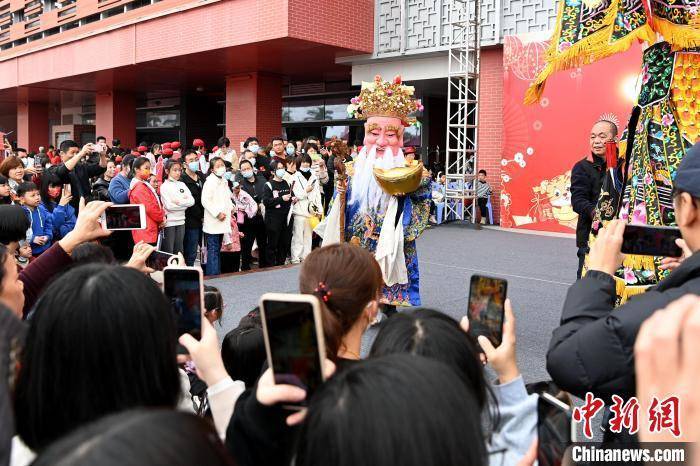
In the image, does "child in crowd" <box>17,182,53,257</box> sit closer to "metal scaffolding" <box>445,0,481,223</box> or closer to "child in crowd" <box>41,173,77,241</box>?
"child in crowd" <box>41,173,77,241</box>

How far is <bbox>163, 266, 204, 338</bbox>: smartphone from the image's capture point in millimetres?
1708

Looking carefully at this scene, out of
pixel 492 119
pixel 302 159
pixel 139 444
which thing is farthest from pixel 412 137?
pixel 139 444

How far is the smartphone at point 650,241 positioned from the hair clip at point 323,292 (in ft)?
2.86

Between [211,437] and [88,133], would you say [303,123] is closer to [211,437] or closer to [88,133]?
[88,133]

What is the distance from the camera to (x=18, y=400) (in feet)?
3.77

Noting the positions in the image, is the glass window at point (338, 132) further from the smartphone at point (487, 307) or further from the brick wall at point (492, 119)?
the smartphone at point (487, 307)

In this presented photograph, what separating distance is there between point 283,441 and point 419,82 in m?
12.3

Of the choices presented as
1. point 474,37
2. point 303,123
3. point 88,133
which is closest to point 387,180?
point 474,37

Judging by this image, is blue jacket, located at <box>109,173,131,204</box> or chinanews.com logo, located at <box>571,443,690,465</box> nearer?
chinanews.com logo, located at <box>571,443,690,465</box>

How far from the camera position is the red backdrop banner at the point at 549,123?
9742 millimetres

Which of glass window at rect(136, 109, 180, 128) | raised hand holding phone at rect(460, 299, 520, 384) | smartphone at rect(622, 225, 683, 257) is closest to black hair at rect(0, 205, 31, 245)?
raised hand holding phone at rect(460, 299, 520, 384)

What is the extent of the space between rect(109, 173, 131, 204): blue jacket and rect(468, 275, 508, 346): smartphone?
511 cm

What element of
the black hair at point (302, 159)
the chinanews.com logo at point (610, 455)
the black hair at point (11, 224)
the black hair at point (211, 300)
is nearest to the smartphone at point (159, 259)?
the black hair at point (211, 300)

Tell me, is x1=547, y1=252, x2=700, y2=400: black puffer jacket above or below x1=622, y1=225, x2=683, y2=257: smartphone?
below
